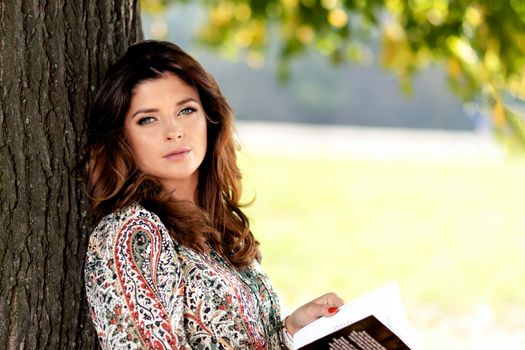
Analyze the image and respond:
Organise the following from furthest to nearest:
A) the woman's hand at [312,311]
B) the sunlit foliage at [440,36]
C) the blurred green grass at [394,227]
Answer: the blurred green grass at [394,227] < the sunlit foliage at [440,36] < the woman's hand at [312,311]

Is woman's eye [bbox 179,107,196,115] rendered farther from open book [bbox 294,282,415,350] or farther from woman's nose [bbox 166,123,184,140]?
open book [bbox 294,282,415,350]

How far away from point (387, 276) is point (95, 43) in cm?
588

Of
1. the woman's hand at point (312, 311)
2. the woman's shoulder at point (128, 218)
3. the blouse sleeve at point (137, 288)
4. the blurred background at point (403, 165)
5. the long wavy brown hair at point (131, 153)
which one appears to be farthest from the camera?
the blurred background at point (403, 165)

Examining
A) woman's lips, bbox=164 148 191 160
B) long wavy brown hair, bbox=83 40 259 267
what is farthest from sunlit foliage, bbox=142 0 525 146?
woman's lips, bbox=164 148 191 160

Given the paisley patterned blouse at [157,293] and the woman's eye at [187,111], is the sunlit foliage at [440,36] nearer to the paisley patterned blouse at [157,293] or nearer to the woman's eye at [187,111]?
the woman's eye at [187,111]

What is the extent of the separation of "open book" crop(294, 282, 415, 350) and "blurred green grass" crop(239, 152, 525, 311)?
12.9ft

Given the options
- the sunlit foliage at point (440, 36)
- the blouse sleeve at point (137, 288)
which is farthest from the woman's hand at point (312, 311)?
the sunlit foliage at point (440, 36)

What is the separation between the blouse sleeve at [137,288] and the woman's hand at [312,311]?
483 mm

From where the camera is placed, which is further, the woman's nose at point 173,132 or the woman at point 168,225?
the woman's nose at point 173,132

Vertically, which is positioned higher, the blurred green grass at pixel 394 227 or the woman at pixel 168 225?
the blurred green grass at pixel 394 227

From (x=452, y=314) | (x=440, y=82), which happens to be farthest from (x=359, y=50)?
(x=440, y=82)

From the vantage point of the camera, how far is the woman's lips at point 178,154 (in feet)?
8.77

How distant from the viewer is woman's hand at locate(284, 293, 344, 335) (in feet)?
9.15

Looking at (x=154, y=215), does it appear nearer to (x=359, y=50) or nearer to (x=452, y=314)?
(x=359, y=50)
